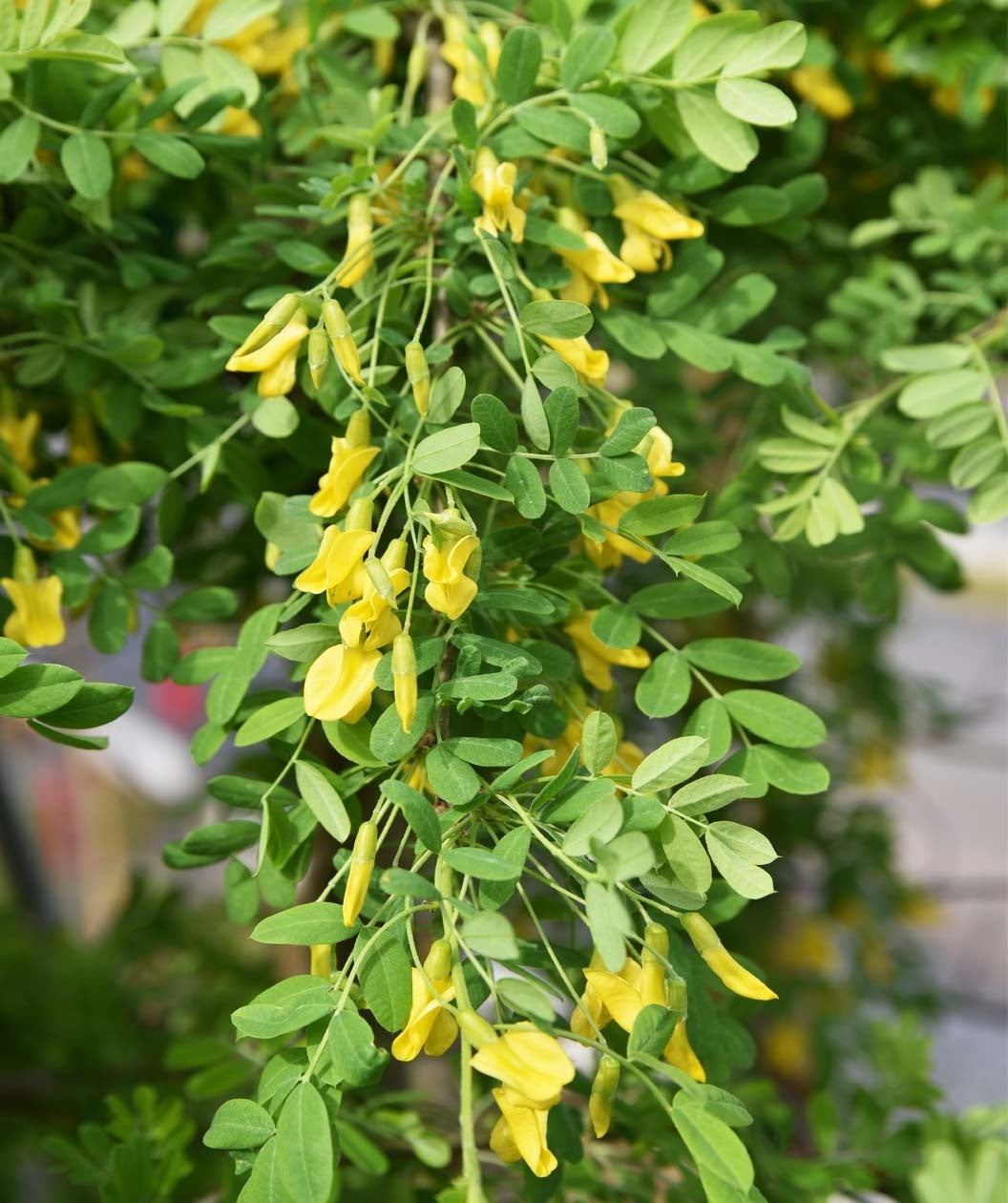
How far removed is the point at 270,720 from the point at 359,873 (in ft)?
0.23

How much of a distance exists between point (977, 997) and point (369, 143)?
3.76 ft

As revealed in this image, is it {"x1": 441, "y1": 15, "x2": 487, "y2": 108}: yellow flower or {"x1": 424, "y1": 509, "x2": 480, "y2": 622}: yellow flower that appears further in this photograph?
{"x1": 441, "y1": 15, "x2": 487, "y2": 108}: yellow flower

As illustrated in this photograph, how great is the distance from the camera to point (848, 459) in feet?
1.45

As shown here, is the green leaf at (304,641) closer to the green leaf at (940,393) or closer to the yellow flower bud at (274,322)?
the yellow flower bud at (274,322)

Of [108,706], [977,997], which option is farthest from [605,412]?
[977,997]

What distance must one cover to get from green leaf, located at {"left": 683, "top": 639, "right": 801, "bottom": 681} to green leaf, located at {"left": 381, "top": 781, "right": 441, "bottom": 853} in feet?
0.41

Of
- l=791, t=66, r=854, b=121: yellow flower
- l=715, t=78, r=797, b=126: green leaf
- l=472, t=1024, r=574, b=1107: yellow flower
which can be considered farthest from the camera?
l=791, t=66, r=854, b=121: yellow flower

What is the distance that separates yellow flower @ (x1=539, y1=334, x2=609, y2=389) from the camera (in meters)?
0.34

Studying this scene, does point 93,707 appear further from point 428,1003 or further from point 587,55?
point 587,55

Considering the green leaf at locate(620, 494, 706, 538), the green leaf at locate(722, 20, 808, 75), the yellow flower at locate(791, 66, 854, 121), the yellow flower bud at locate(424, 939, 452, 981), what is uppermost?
the green leaf at locate(722, 20, 808, 75)

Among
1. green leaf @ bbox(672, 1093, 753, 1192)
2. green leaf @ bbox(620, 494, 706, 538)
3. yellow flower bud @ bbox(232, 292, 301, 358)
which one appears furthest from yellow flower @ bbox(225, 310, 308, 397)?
green leaf @ bbox(672, 1093, 753, 1192)

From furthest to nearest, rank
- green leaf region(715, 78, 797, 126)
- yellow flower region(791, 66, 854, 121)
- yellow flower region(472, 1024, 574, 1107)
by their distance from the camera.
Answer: yellow flower region(791, 66, 854, 121) < green leaf region(715, 78, 797, 126) < yellow flower region(472, 1024, 574, 1107)

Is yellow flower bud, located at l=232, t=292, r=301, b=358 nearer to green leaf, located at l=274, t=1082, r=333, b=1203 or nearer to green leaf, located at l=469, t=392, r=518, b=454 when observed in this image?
green leaf, located at l=469, t=392, r=518, b=454

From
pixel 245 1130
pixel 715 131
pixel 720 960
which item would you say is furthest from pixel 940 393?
pixel 245 1130
